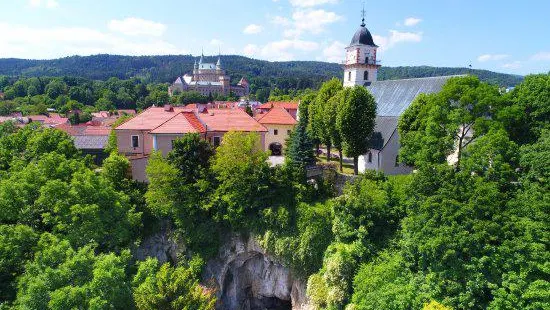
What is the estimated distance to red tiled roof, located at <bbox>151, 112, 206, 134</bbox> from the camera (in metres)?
34.7

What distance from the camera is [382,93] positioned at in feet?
146

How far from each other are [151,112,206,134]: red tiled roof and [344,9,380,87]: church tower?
75.1ft

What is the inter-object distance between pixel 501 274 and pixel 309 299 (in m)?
11.6

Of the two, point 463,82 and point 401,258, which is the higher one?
point 463,82

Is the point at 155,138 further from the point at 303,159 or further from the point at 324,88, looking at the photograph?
the point at 324,88

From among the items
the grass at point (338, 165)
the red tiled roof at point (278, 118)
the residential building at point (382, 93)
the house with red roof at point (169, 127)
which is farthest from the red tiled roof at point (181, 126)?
the residential building at point (382, 93)

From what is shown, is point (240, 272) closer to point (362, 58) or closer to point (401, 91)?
point (401, 91)

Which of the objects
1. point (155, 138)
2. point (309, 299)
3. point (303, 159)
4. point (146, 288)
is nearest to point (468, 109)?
point (303, 159)

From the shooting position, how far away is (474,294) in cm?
1905

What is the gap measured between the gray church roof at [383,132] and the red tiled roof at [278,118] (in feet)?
32.1

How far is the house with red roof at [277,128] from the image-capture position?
44438 millimetres

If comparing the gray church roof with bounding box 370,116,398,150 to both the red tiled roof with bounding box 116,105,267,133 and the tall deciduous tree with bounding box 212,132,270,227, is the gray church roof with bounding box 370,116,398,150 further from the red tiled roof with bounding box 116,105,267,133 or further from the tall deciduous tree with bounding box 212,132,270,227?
the tall deciduous tree with bounding box 212,132,270,227

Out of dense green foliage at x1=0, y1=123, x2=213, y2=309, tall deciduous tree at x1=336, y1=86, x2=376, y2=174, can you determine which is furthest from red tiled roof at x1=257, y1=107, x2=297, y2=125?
dense green foliage at x1=0, y1=123, x2=213, y2=309

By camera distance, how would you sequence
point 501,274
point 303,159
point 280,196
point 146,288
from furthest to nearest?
point 303,159 < point 280,196 < point 146,288 < point 501,274
